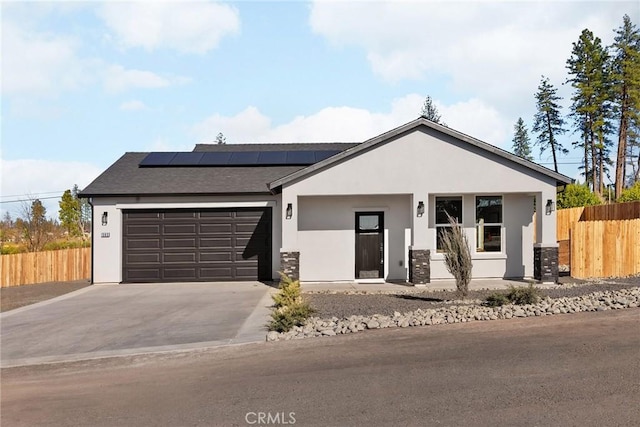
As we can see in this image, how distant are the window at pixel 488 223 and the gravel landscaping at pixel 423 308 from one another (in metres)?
2.59

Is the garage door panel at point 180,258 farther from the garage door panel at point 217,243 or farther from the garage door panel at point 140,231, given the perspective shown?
the garage door panel at point 140,231

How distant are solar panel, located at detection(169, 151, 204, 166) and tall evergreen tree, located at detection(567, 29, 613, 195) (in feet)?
109

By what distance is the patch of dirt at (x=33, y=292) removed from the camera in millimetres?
12359

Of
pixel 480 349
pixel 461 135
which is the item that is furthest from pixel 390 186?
pixel 480 349

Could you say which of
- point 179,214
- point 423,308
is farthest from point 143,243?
point 423,308

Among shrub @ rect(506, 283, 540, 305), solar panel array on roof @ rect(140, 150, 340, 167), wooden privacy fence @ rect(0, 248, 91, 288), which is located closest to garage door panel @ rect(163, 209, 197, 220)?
solar panel array on roof @ rect(140, 150, 340, 167)

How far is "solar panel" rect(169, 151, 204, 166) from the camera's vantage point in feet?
56.5

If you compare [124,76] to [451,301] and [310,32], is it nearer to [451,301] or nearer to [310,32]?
[310,32]

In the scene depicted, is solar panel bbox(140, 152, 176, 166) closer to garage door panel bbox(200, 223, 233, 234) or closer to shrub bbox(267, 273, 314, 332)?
A: garage door panel bbox(200, 223, 233, 234)

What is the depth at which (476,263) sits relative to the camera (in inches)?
561

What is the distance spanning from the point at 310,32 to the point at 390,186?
17.1 ft

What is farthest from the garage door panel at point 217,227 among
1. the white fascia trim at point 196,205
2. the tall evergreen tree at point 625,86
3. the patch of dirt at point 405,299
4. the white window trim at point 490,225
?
the tall evergreen tree at point 625,86

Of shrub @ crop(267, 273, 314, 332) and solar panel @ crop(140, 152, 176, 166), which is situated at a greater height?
solar panel @ crop(140, 152, 176, 166)

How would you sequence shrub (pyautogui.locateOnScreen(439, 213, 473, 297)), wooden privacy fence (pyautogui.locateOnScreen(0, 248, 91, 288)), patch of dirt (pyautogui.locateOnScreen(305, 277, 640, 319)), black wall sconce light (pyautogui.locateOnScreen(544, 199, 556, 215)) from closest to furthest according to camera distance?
1. patch of dirt (pyautogui.locateOnScreen(305, 277, 640, 319))
2. shrub (pyautogui.locateOnScreen(439, 213, 473, 297))
3. black wall sconce light (pyautogui.locateOnScreen(544, 199, 556, 215))
4. wooden privacy fence (pyautogui.locateOnScreen(0, 248, 91, 288))
